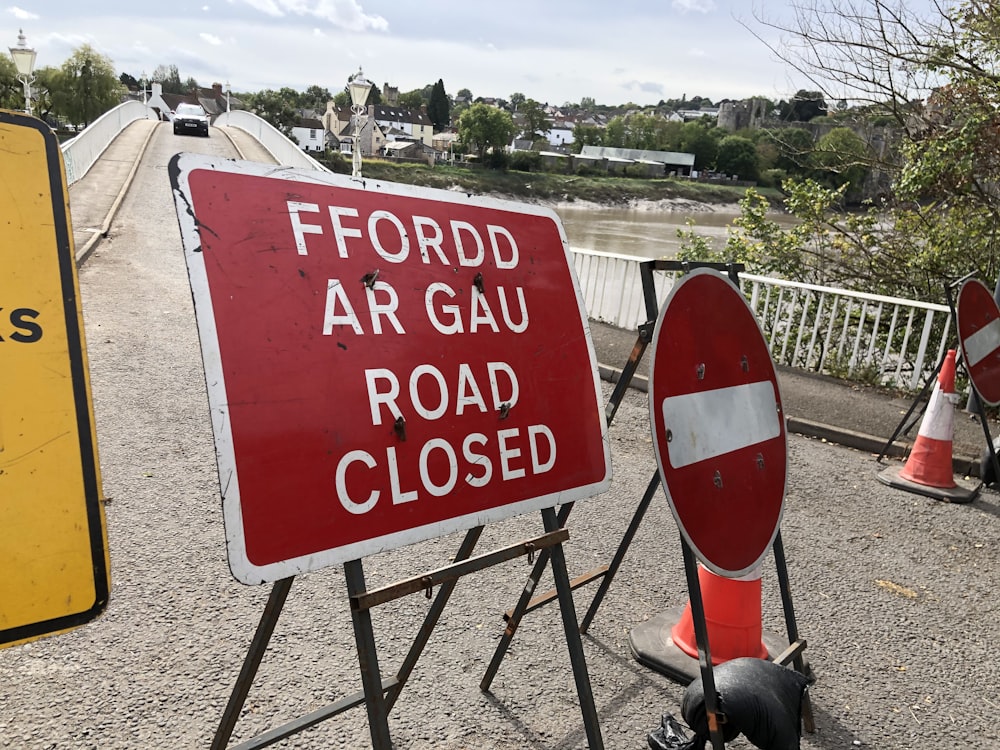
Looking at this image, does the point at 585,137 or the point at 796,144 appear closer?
the point at 796,144

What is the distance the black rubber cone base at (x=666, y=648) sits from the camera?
2906 mm

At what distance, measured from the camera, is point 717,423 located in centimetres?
219

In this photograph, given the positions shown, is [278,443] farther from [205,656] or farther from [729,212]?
[729,212]

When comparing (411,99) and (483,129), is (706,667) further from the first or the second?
(411,99)

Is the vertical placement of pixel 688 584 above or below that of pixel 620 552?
above

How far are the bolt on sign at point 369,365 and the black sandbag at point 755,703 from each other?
0.70 m

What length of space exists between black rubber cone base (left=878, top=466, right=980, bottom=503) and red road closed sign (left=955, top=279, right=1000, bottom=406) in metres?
0.66

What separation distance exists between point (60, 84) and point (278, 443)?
8502cm

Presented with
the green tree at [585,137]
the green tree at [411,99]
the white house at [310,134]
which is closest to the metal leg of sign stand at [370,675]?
the white house at [310,134]

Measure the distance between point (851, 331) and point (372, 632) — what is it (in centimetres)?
757

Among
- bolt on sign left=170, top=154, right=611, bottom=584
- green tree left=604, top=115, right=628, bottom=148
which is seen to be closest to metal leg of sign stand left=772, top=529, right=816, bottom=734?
bolt on sign left=170, top=154, right=611, bottom=584

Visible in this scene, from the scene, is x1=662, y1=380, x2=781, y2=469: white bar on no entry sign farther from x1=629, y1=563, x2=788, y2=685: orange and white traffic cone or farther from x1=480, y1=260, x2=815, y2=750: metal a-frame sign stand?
x1=629, y1=563, x2=788, y2=685: orange and white traffic cone

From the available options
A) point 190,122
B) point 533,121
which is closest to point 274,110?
point 533,121

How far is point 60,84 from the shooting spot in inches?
2768
